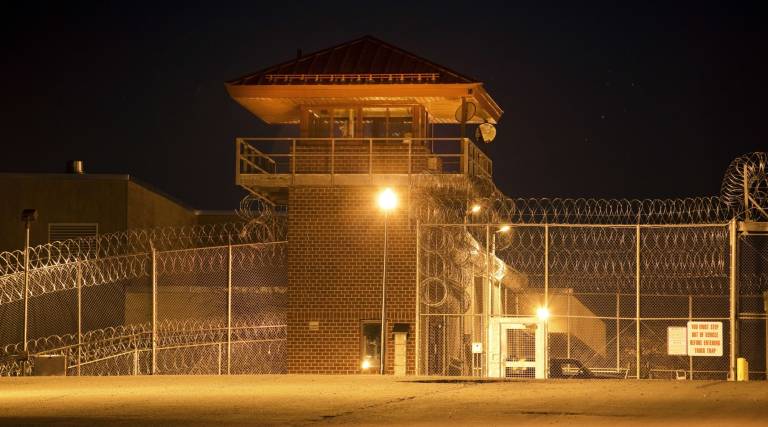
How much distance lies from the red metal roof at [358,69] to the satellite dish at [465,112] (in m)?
0.64

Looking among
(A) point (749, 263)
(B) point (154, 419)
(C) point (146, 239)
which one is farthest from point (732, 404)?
(C) point (146, 239)

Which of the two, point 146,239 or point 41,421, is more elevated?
point 146,239

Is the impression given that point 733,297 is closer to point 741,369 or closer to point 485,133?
point 741,369

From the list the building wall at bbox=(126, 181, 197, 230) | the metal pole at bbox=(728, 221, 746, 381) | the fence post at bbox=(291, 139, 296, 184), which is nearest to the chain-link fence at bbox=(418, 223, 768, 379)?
the metal pole at bbox=(728, 221, 746, 381)

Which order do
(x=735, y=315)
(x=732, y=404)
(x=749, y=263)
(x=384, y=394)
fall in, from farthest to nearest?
(x=749, y=263) < (x=735, y=315) < (x=384, y=394) < (x=732, y=404)

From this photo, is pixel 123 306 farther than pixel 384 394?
Yes

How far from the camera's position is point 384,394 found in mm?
17641

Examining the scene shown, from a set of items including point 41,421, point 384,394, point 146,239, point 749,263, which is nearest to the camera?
point 41,421

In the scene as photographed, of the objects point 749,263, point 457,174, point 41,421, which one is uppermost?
point 457,174

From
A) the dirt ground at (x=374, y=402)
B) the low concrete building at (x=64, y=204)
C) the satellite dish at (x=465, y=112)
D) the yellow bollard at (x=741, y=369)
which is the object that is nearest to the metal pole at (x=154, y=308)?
the dirt ground at (x=374, y=402)

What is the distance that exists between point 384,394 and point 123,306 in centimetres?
1727

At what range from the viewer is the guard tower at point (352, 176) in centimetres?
2641

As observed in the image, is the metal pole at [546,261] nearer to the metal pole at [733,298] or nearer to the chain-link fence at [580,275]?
the chain-link fence at [580,275]

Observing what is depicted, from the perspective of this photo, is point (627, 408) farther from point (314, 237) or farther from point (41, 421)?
point (314, 237)
